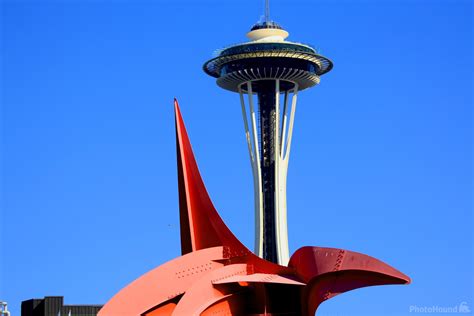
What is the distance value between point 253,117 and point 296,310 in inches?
1966

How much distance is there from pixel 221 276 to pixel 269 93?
180 feet

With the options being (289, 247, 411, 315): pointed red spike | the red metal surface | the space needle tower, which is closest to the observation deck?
the space needle tower

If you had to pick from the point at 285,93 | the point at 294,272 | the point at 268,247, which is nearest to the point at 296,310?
the point at 294,272

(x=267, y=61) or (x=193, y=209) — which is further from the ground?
(x=267, y=61)

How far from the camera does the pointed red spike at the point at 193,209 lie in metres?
71.6

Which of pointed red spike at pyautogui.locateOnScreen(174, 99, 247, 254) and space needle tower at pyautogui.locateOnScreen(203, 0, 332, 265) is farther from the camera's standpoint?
space needle tower at pyautogui.locateOnScreen(203, 0, 332, 265)

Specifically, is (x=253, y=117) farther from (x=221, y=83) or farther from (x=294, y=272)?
(x=294, y=272)

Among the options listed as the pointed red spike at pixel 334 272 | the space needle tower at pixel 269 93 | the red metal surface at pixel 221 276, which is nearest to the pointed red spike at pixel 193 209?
the red metal surface at pixel 221 276

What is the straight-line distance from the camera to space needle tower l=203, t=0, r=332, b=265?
11556 cm

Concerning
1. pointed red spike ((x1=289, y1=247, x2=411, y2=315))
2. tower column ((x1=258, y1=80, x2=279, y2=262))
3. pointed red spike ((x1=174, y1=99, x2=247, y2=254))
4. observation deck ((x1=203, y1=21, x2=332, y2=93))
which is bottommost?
pointed red spike ((x1=289, y1=247, x2=411, y2=315))

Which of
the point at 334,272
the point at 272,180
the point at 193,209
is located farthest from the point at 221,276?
the point at 272,180

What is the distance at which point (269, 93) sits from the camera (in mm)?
119750

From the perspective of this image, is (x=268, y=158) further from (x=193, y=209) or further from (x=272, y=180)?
(x=193, y=209)

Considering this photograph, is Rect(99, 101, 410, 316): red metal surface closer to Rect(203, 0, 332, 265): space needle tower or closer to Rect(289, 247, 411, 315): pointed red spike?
Rect(289, 247, 411, 315): pointed red spike
